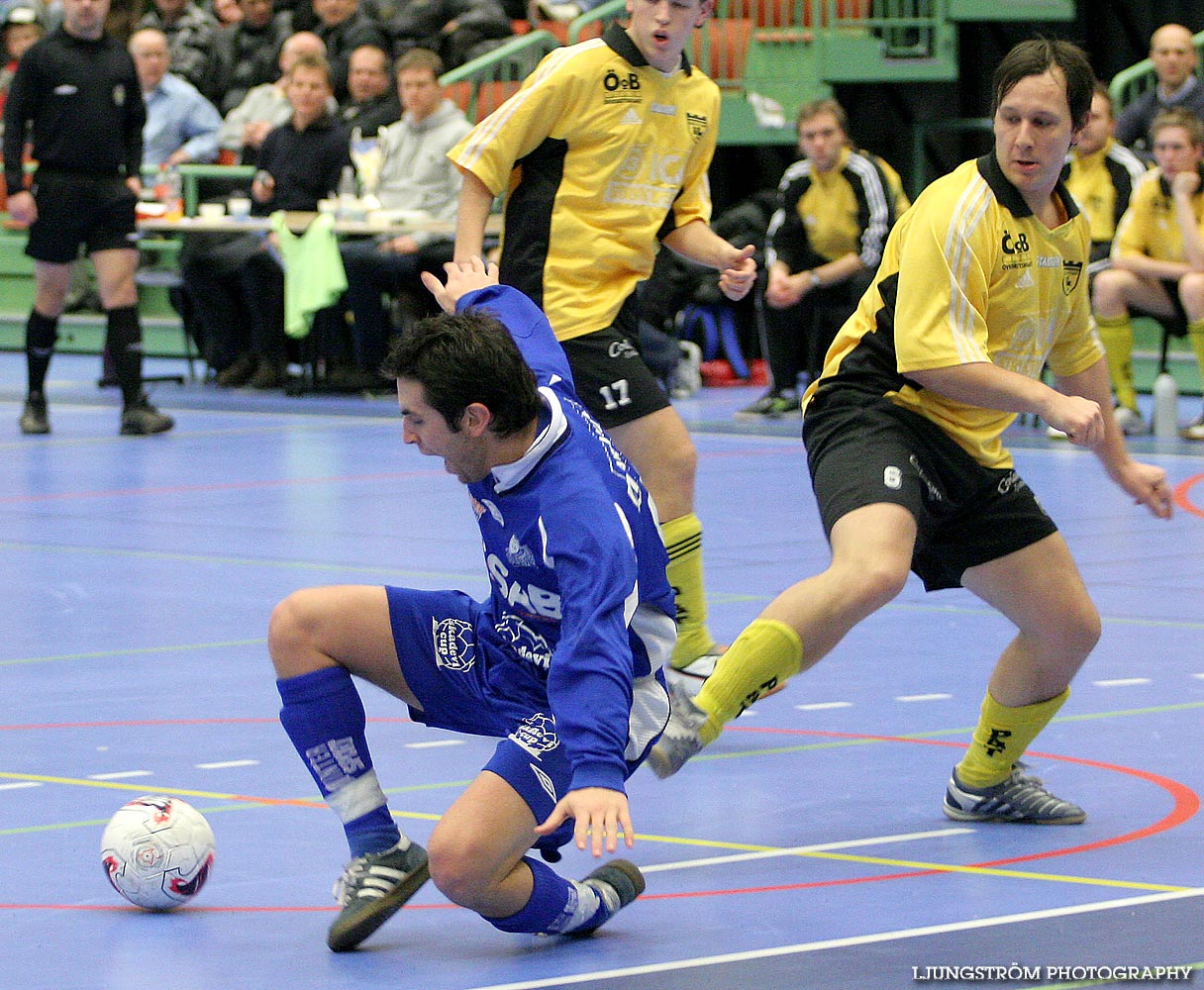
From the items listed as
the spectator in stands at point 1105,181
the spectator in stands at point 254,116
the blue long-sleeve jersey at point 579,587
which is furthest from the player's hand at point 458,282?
the spectator in stands at point 254,116

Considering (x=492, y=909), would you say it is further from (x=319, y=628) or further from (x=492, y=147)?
(x=492, y=147)

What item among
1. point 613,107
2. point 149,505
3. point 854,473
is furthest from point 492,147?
point 149,505

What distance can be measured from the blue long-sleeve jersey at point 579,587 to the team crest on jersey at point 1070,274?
3.86ft

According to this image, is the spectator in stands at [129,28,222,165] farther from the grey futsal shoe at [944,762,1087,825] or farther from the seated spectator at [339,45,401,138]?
the grey futsal shoe at [944,762,1087,825]

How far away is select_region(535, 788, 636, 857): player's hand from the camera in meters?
3.29

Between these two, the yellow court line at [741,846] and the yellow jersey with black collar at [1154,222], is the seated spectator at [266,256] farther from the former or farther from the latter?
the yellow court line at [741,846]

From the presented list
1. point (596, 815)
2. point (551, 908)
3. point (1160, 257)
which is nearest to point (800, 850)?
point (551, 908)

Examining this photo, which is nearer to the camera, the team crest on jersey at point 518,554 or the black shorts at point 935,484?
the team crest on jersey at point 518,554

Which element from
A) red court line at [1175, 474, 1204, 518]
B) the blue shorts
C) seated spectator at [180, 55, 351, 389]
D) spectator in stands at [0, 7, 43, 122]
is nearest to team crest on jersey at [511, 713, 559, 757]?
the blue shorts

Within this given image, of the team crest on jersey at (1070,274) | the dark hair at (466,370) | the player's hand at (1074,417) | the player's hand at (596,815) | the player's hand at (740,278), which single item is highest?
the dark hair at (466,370)

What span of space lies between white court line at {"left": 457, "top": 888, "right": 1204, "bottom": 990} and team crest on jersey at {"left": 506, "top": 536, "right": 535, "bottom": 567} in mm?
697

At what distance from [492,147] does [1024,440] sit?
655 cm

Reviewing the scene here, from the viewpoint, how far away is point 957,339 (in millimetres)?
4441

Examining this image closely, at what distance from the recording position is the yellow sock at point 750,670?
4305 mm
